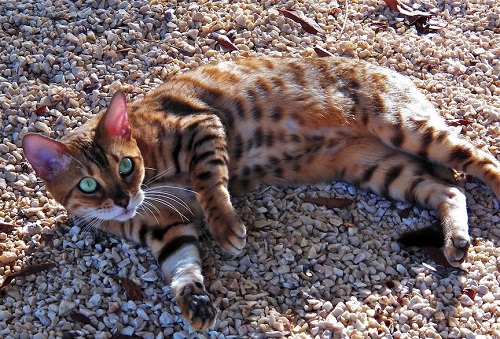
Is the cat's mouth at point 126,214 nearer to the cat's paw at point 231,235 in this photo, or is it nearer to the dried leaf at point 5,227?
the cat's paw at point 231,235

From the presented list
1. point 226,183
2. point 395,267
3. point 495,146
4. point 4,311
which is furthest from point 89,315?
point 495,146

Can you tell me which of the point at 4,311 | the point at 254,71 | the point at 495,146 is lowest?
the point at 4,311

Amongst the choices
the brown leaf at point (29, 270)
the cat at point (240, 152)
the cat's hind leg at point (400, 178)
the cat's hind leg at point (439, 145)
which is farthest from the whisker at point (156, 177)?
the cat's hind leg at point (439, 145)

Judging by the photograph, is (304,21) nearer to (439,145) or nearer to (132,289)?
(439,145)

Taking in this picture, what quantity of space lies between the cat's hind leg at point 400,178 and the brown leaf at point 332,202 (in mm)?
189

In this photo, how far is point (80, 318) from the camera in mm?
3496

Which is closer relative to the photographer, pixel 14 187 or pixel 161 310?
pixel 161 310

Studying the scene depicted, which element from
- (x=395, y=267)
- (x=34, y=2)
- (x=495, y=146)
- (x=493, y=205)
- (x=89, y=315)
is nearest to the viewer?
(x=89, y=315)

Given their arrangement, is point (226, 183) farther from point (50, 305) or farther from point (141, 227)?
point (50, 305)

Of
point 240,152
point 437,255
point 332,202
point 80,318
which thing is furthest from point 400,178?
point 80,318

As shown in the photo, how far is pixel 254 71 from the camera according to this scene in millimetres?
4469

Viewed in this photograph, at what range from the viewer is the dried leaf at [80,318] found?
11.4 feet

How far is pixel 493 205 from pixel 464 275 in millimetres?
619

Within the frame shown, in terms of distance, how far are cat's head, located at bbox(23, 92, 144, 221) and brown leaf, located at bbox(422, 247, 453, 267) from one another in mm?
1573
